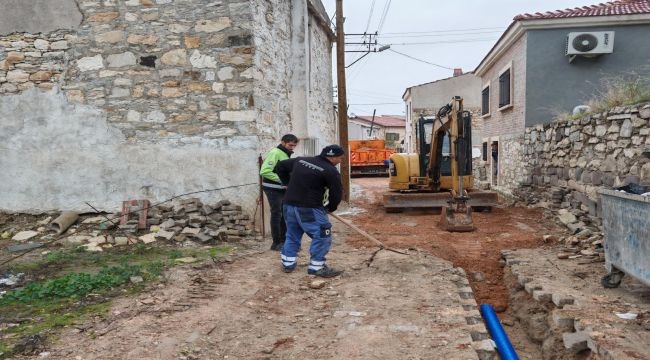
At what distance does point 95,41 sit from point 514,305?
721 centimetres

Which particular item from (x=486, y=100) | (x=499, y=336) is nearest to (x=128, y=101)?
(x=499, y=336)

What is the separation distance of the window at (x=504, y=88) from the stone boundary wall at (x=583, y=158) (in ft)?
4.95

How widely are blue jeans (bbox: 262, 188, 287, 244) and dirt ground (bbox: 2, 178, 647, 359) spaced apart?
0.29 metres

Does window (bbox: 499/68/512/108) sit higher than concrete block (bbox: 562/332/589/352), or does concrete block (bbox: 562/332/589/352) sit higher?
window (bbox: 499/68/512/108)

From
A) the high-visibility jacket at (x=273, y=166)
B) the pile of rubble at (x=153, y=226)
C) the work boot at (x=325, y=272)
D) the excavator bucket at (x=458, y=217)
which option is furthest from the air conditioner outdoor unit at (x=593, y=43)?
the work boot at (x=325, y=272)

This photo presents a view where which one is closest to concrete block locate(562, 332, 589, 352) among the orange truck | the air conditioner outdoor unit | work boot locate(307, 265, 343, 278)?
work boot locate(307, 265, 343, 278)

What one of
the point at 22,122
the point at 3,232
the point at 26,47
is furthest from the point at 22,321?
the point at 26,47

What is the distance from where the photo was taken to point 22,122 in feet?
25.3

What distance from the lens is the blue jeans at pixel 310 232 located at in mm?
5523

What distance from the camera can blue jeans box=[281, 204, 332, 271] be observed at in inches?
217

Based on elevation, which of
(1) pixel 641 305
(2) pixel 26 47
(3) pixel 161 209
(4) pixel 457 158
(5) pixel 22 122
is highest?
(2) pixel 26 47

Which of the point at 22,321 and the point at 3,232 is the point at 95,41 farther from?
the point at 22,321

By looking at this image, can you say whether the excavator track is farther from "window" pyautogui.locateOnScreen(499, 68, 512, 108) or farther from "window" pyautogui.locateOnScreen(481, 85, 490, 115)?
"window" pyautogui.locateOnScreen(481, 85, 490, 115)

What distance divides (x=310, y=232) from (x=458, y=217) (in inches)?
168
